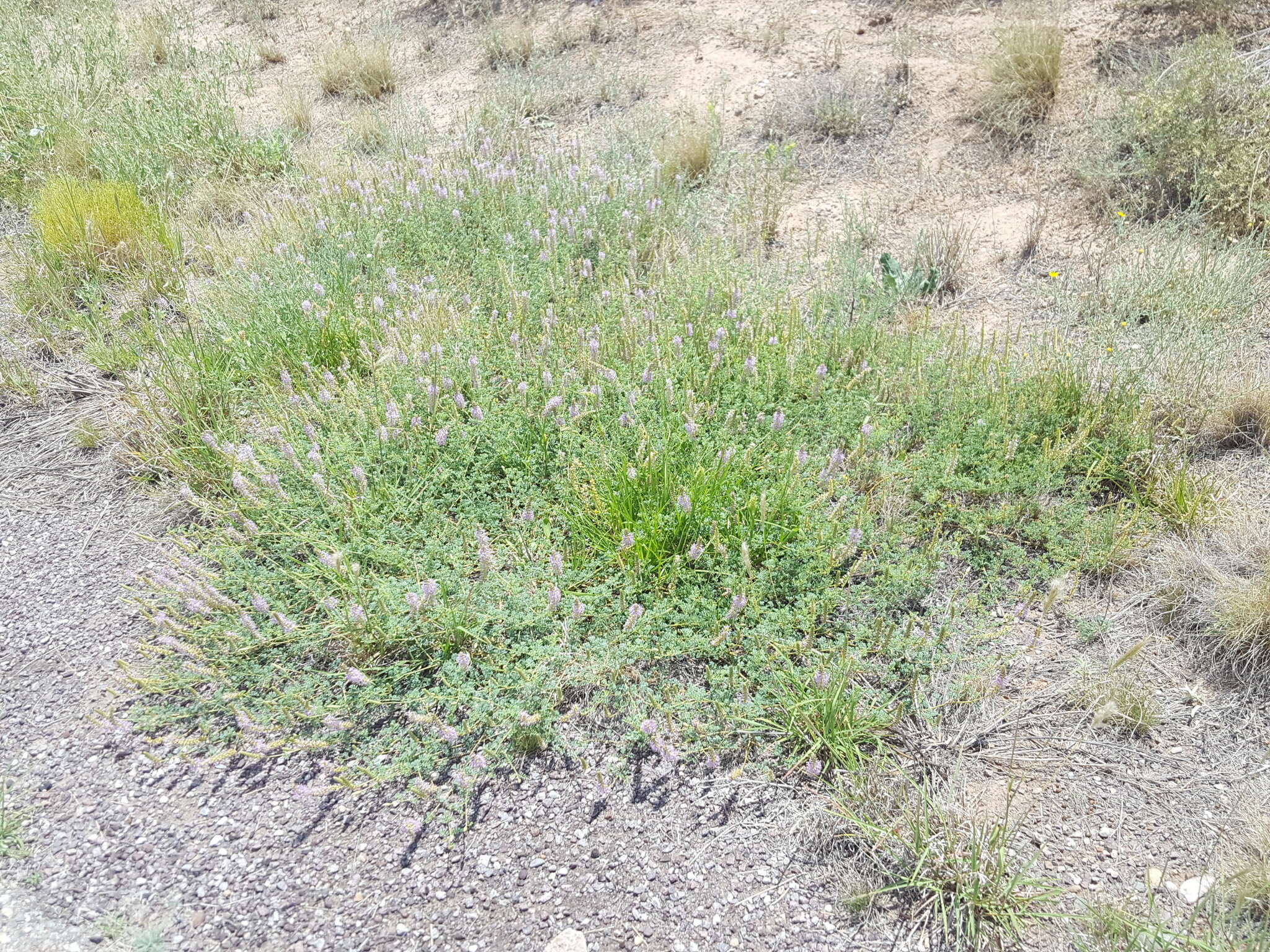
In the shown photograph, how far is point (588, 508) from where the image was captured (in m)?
3.22

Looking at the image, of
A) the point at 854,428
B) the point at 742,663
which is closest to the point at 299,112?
the point at 854,428

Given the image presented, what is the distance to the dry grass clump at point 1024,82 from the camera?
528cm

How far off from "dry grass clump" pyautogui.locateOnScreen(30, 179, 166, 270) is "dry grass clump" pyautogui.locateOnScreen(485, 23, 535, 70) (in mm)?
3316

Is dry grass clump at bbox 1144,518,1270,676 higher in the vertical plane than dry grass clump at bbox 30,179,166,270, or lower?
lower

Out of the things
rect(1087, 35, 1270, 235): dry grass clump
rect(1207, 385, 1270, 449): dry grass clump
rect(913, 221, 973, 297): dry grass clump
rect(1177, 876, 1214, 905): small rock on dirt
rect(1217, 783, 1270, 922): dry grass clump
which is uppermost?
rect(1087, 35, 1270, 235): dry grass clump

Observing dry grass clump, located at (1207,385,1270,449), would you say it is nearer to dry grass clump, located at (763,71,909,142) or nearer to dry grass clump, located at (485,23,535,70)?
dry grass clump, located at (763,71,909,142)

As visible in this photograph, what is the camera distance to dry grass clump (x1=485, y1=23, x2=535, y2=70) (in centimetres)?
730

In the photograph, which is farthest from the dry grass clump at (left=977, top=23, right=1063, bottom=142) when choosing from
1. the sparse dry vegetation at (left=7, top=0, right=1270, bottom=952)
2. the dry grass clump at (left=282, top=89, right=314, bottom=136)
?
the dry grass clump at (left=282, top=89, right=314, bottom=136)

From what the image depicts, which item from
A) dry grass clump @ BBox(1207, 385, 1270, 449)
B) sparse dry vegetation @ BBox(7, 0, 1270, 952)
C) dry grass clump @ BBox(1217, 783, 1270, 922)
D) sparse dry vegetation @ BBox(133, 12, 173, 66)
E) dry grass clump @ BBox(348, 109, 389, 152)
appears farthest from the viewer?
sparse dry vegetation @ BBox(133, 12, 173, 66)

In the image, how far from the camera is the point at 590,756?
270cm

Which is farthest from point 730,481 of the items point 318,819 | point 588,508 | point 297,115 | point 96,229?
point 297,115

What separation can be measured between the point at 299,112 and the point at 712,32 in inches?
133

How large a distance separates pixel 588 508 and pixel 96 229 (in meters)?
3.88

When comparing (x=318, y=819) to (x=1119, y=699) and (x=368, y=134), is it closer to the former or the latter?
(x=1119, y=699)
